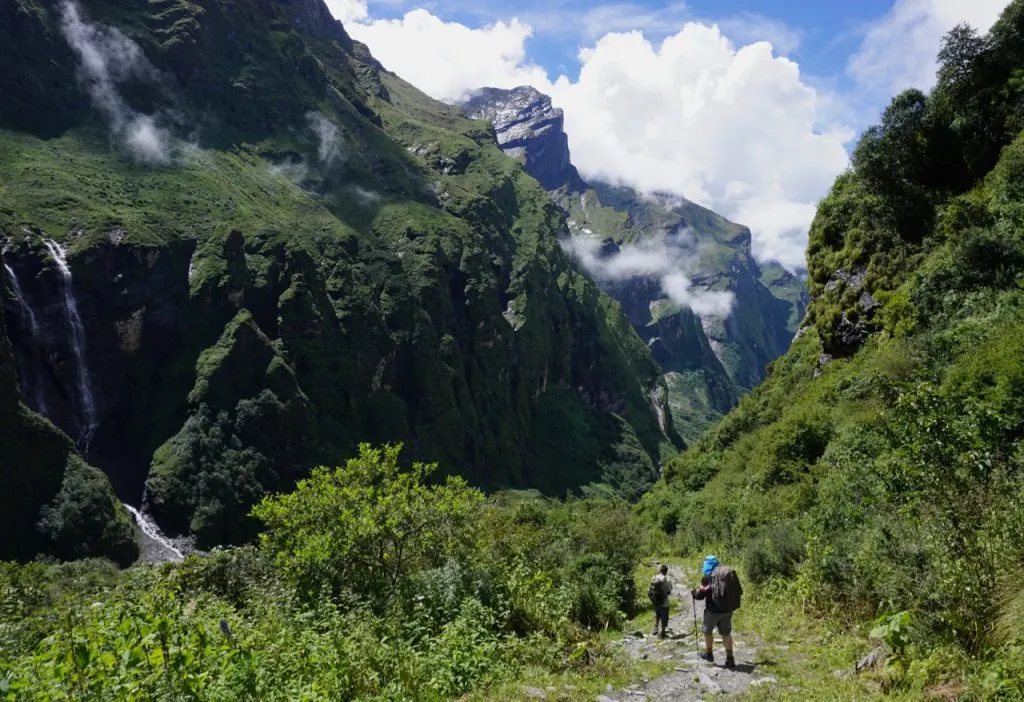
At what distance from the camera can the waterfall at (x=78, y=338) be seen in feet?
402

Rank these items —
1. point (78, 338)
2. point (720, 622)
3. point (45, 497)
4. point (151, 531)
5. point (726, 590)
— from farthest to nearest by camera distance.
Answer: point (78, 338) → point (151, 531) → point (45, 497) → point (726, 590) → point (720, 622)

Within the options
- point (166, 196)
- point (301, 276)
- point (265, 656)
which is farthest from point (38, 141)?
point (265, 656)

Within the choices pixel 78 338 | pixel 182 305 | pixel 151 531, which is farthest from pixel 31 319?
pixel 151 531

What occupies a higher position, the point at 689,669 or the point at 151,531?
the point at 151,531

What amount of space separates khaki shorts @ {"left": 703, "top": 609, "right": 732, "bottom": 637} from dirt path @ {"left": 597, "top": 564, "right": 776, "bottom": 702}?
1.89 ft

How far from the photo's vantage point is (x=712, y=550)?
27859 millimetres

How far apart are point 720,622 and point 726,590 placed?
63 cm

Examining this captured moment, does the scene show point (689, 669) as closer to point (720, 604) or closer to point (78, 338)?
point (720, 604)

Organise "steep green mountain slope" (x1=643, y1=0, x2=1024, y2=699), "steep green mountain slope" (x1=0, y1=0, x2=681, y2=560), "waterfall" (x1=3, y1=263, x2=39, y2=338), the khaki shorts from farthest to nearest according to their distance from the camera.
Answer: "steep green mountain slope" (x1=0, y1=0, x2=681, y2=560) < "waterfall" (x1=3, y1=263, x2=39, y2=338) < the khaki shorts < "steep green mountain slope" (x1=643, y1=0, x2=1024, y2=699)

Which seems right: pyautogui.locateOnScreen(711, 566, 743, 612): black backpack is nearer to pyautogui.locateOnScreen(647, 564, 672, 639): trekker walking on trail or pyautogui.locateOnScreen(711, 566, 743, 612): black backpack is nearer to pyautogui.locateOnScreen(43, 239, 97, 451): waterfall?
pyautogui.locateOnScreen(647, 564, 672, 639): trekker walking on trail

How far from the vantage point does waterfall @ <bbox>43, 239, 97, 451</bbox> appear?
122m

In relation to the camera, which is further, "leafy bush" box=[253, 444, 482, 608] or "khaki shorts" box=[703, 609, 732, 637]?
"leafy bush" box=[253, 444, 482, 608]

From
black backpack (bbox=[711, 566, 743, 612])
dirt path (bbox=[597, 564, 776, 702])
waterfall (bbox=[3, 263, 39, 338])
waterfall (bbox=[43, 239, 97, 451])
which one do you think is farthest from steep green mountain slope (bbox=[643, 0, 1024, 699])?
waterfall (bbox=[43, 239, 97, 451])

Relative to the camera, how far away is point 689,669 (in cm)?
1278
